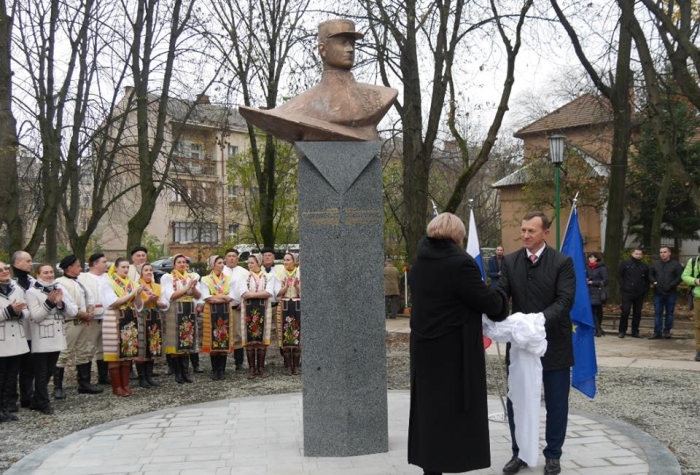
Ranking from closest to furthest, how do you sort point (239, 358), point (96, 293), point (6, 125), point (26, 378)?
point (26, 378), point (96, 293), point (239, 358), point (6, 125)

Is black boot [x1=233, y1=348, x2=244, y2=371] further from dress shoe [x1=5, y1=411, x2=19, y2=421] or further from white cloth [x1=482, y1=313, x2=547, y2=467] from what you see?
white cloth [x1=482, y1=313, x2=547, y2=467]

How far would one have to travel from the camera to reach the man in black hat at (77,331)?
934cm

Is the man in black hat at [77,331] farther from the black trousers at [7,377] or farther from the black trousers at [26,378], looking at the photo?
the black trousers at [7,377]

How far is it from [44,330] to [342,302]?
4263 millimetres

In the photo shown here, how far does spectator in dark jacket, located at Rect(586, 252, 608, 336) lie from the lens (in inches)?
576

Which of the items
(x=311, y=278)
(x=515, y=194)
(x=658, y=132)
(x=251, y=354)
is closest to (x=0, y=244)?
(x=515, y=194)

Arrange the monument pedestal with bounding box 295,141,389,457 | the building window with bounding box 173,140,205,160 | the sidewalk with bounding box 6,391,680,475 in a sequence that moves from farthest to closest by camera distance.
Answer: the building window with bounding box 173,140,205,160 → the monument pedestal with bounding box 295,141,389,457 → the sidewalk with bounding box 6,391,680,475

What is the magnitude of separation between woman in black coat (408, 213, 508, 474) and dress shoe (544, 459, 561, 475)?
2.60 ft

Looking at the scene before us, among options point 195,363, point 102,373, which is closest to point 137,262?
point 102,373

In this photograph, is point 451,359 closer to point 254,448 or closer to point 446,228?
point 446,228

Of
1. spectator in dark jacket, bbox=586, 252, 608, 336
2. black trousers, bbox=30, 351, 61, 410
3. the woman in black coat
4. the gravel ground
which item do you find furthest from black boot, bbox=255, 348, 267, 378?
spectator in dark jacket, bbox=586, 252, 608, 336

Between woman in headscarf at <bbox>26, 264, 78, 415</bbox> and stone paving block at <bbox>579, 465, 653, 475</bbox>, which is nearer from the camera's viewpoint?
stone paving block at <bbox>579, 465, 653, 475</bbox>

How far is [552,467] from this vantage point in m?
5.18

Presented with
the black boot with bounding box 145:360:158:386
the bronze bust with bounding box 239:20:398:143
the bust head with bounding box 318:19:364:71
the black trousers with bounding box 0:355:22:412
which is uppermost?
the bust head with bounding box 318:19:364:71
